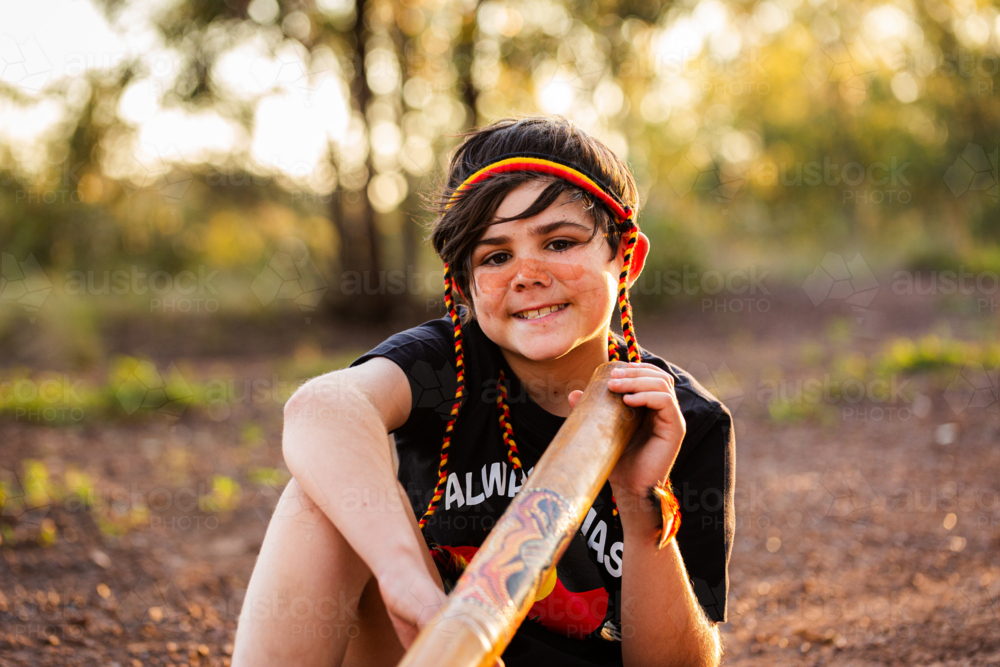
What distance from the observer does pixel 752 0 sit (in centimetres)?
1002

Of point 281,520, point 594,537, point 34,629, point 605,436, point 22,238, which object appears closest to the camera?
point 605,436

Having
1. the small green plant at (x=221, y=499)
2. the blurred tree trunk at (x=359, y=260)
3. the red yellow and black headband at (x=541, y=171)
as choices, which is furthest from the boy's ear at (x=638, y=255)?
the blurred tree trunk at (x=359, y=260)

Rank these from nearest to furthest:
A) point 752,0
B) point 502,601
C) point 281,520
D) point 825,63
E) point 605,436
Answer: point 502,601
point 605,436
point 281,520
point 752,0
point 825,63

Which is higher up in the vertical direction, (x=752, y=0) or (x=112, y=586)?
(x=752, y=0)

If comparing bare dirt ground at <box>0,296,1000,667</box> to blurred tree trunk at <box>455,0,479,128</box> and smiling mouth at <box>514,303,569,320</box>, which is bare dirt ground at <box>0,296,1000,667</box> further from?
blurred tree trunk at <box>455,0,479,128</box>

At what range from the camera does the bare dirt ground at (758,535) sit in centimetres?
243

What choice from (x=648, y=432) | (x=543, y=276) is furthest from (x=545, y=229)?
(x=648, y=432)

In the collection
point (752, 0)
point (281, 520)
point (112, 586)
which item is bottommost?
point (112, 586)

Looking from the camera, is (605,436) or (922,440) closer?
(605,436)

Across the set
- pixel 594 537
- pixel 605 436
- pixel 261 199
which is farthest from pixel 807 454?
pixel 261 199

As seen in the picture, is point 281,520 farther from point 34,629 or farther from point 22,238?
point 22,238

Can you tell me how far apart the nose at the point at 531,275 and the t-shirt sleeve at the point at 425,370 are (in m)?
0.26

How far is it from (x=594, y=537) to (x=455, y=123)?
9.02 metres

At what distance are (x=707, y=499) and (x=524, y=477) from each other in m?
0.42
